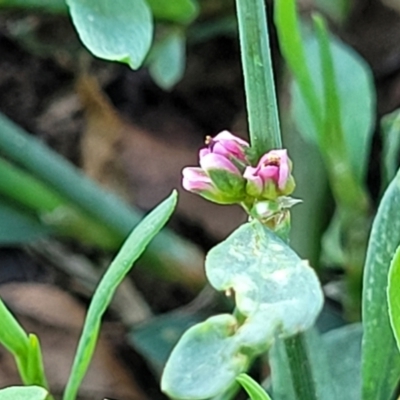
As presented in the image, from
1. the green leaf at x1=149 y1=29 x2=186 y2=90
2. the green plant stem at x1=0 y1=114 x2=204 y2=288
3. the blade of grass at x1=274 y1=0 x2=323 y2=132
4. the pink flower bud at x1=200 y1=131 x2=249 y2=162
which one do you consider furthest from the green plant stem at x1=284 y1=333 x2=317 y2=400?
the green leaf at x1=149 y1=29 x2=186 y2=90

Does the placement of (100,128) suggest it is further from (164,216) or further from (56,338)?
(164,216)

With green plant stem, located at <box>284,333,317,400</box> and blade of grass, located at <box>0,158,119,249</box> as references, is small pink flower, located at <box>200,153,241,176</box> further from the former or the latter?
blade of grass, located at <box>0,158,119,249</box>

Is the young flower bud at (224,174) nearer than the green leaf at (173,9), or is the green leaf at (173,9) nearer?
the young flower bud at (224,174)

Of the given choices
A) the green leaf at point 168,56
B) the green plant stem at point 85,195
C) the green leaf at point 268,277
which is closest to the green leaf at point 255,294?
the green leaf at point 268,277

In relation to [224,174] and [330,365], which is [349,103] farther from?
[224,174]

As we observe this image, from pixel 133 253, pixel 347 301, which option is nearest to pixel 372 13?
pixel 347 301

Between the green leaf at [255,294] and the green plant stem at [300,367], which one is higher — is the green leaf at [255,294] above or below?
above

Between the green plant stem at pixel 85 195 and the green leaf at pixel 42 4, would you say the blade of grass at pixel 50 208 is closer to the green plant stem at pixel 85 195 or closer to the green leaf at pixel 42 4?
the green plant stem at pixel 85 195

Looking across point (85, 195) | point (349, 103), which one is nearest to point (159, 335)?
point (85, 195)
